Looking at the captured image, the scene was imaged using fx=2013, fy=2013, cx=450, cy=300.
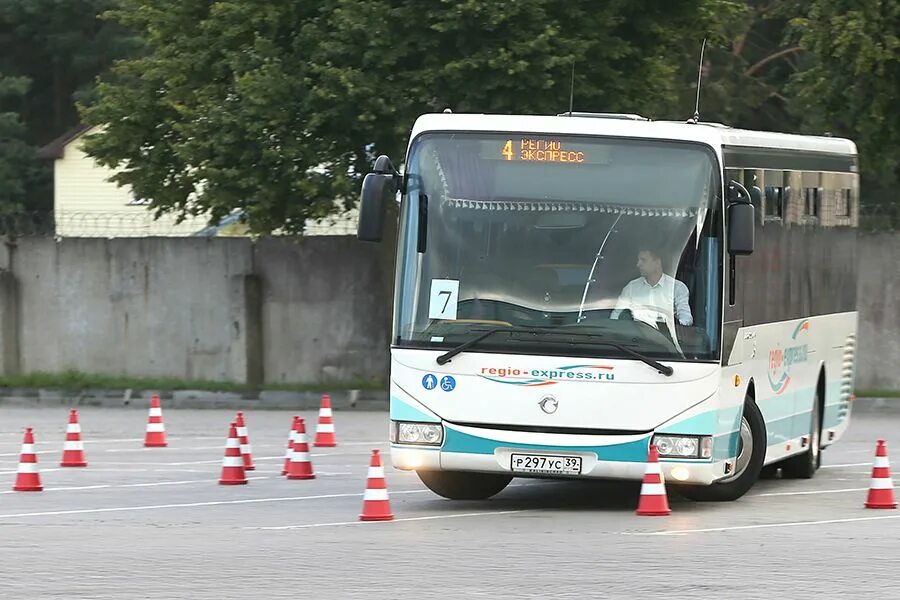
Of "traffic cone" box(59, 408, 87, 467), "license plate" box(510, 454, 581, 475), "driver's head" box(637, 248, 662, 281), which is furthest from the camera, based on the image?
"traffic cone" box(59, 408, 87, 467)

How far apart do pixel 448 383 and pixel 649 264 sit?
1739 millimetres

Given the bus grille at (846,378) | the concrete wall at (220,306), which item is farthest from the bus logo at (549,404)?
the concrete wall at (220,306)

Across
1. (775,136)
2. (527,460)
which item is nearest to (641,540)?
(527,460)

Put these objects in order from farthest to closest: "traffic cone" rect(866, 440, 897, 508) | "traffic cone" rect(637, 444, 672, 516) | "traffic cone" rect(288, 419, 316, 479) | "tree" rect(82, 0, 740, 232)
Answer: "tree" rect(82, 0, 740, 232), "traffic cone" rect(288, 419, 316, 479), "traffic cone" rect(866, 440, 897, 508), "traffic cone" rect(637, 444, 672, 516)

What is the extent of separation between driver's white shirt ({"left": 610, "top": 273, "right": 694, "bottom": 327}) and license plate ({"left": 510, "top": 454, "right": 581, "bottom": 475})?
1.12 m

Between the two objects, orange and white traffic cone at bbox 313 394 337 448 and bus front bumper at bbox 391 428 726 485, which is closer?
bus front bumper at bbox 391 428 726 485

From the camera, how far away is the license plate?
14742 millimetres

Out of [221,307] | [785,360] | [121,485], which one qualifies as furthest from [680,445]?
[221,307]

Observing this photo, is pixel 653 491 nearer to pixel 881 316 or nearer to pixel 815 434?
pixel 815 434

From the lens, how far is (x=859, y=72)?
99.5ft

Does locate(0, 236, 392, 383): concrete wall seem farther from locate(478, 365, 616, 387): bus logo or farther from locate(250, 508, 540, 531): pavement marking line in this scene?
locate(478, 365, 616, 387): bus logo

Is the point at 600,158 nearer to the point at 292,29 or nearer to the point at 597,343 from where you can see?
the point at 597,343

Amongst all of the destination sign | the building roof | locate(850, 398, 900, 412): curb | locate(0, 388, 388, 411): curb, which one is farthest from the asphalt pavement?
the building roof

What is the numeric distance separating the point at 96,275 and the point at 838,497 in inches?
758
